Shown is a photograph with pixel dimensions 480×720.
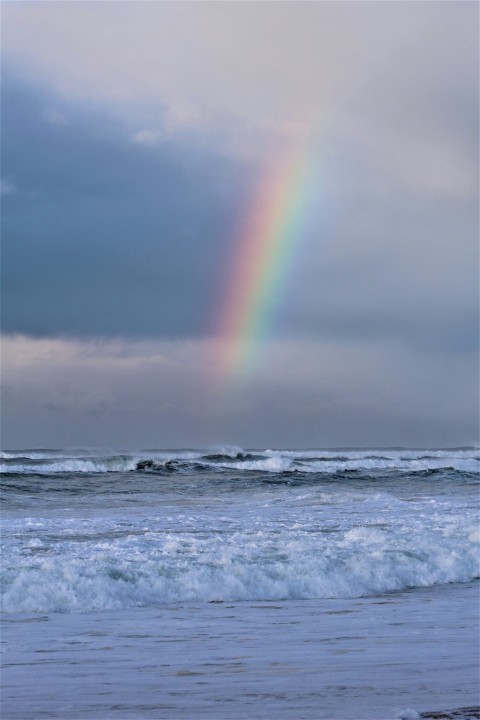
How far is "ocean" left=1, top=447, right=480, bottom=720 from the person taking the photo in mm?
5770

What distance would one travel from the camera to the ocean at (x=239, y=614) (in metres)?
5.77

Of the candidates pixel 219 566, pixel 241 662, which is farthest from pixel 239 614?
pixel 241 662

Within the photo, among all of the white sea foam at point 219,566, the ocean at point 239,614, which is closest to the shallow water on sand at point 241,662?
the ocean at point 239,614

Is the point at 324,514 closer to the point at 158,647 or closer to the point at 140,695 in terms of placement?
the point at 158,647

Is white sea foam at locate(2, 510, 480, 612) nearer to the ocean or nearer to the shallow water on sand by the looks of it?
the ocean

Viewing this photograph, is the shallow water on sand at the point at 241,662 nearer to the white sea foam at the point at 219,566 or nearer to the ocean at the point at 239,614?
the ocean at the point at 239,614

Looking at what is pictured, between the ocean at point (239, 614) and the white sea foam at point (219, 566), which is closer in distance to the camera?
the ocean at point (239, 614)

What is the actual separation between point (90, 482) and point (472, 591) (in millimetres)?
21547

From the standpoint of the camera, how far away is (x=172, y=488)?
1072 inches

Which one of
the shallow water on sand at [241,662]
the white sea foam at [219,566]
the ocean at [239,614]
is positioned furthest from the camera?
the white sea foam at [219,566]

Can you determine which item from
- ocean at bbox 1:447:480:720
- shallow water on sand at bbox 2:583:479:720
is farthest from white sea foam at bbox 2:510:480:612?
shallow water on sand at bbox 2:583:479:720

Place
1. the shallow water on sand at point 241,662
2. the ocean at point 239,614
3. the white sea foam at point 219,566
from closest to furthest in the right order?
the shallow water on sand at point 241,662
the ocean at point 239,614
the white sea foam at point 219,566

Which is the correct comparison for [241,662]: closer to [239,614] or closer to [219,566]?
[239,614]

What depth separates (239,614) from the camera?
8.70 m
